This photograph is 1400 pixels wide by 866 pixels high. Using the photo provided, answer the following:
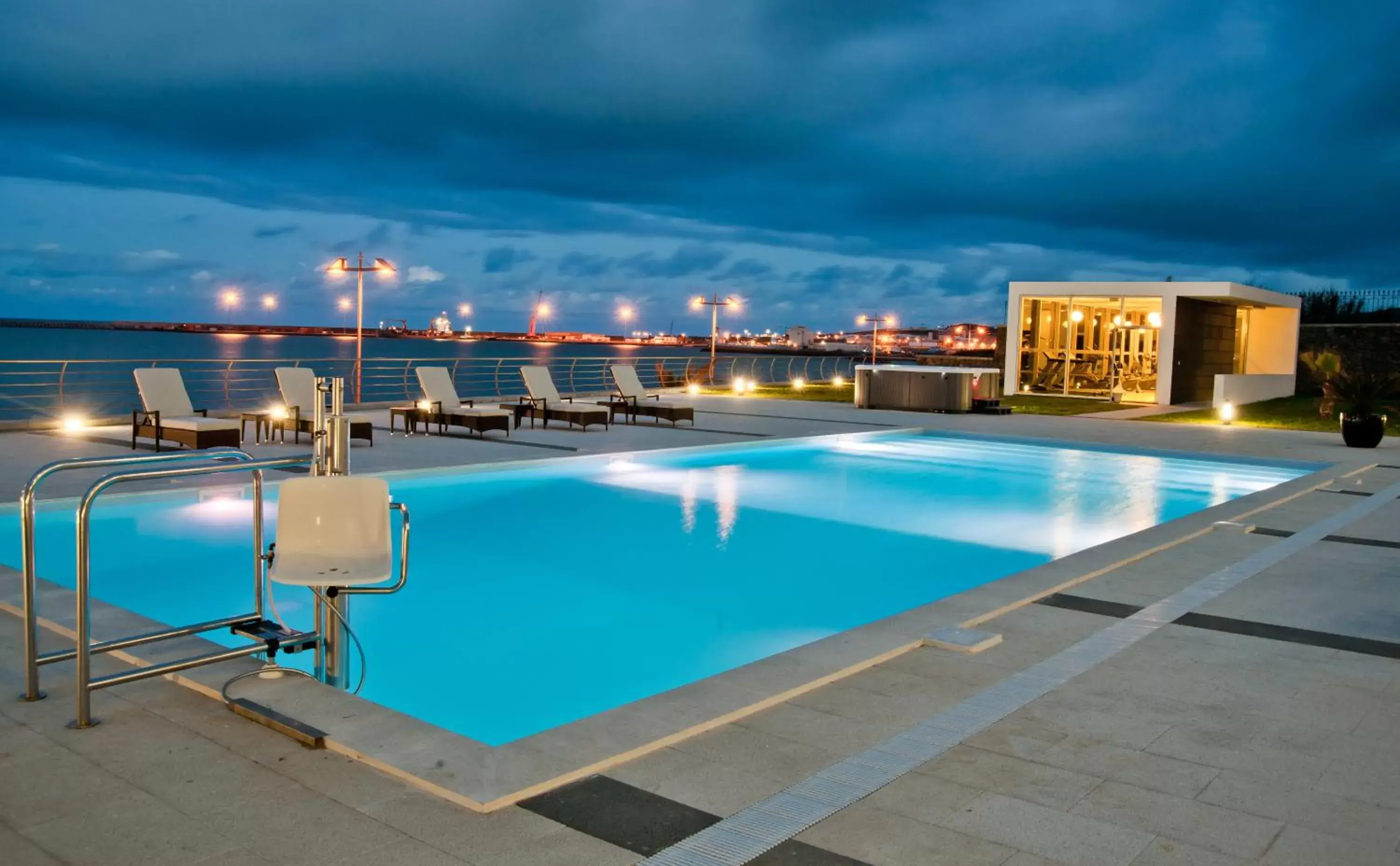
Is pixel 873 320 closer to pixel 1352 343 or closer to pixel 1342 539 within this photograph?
pixel 1352 343

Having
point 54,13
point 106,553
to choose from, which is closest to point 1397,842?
point 106,553

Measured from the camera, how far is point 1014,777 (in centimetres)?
275

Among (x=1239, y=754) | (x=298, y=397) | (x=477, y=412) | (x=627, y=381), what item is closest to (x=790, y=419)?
(x=627, y=381)

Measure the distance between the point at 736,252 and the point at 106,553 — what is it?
2332 inches

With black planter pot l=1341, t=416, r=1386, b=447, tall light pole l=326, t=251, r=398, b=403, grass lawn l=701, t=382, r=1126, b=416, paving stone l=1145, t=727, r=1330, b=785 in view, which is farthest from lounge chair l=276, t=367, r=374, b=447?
black planter pot l=1341, t=416, r=1386, b=447

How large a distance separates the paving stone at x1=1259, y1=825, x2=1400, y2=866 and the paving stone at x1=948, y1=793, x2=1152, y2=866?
27 centimetres

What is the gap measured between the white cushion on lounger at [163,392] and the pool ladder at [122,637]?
6913 millimetres

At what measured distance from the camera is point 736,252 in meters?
64.1

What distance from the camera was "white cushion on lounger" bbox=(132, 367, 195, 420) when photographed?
9.91m

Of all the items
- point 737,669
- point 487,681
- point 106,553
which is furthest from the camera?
point 106,553

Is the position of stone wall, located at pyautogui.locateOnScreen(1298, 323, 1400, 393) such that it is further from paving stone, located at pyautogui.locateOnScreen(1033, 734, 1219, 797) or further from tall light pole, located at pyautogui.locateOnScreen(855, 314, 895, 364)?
paving stone, located at pyautogui.locateOnScreen(1033, 734, 1219, 797)

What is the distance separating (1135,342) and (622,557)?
2236cm

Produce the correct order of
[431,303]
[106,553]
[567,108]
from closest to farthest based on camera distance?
[106,553], [567,108], [431,303]

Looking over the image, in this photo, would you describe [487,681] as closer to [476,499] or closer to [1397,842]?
[1397,842]
